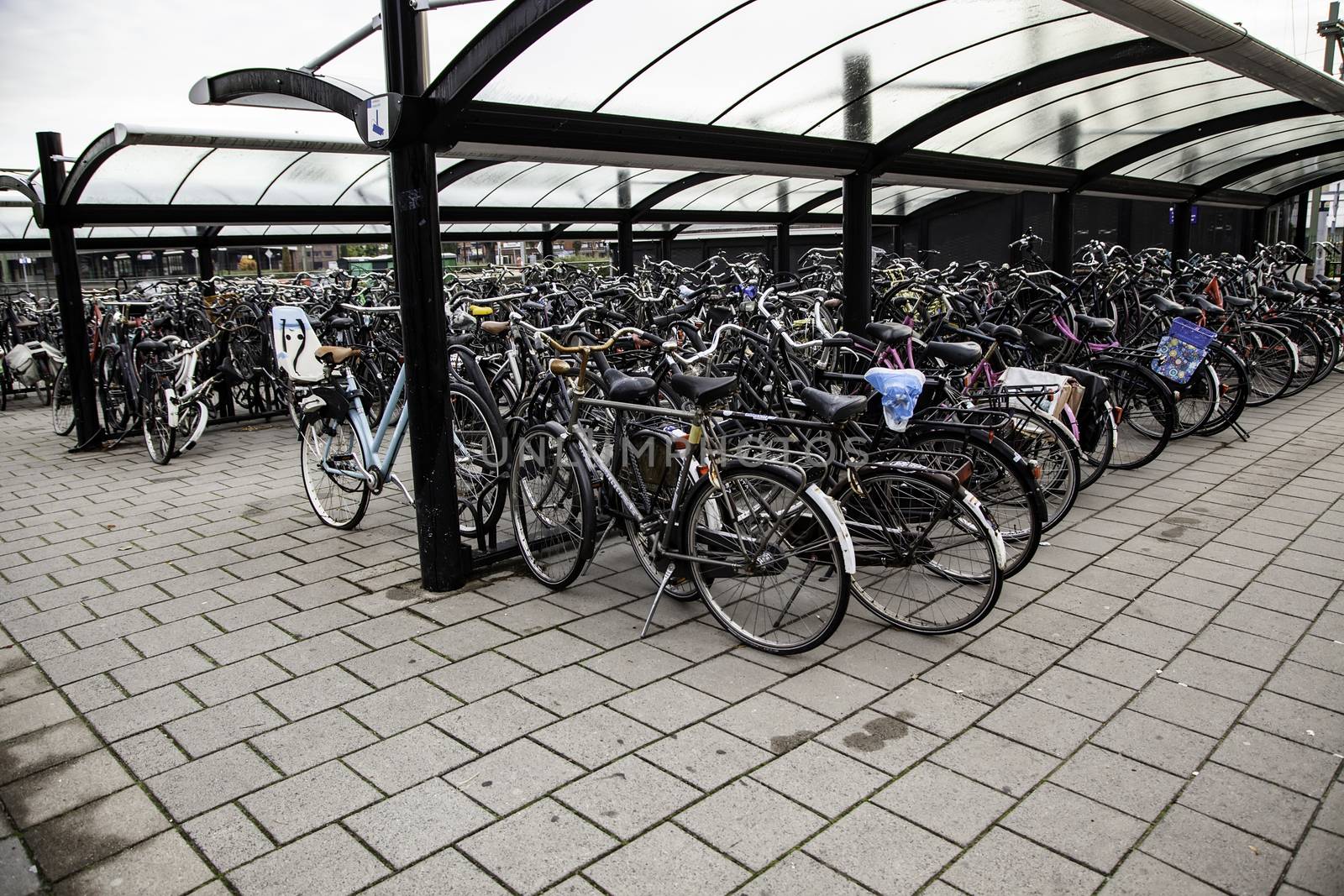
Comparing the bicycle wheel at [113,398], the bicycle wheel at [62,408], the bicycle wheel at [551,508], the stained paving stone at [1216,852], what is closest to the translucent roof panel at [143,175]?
the bicycle wheel at [113,398]

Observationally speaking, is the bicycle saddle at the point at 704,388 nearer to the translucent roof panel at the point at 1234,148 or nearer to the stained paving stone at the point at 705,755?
the stained paving stone at the point at 705,755

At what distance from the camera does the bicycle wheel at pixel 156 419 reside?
6.74m

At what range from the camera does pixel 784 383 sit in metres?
5.33

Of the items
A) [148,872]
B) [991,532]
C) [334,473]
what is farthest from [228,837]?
[334,473]

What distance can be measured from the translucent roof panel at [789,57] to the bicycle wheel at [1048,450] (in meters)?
2.30

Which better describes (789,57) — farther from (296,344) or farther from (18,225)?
(18,225)

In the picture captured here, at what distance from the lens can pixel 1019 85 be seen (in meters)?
6.09

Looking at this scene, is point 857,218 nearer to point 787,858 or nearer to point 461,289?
point 461,289

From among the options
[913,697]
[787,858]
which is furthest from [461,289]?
[787,858]

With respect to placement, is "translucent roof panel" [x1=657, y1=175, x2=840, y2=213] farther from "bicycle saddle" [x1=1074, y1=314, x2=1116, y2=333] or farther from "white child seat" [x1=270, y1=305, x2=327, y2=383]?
"white child seat" [x1=270, y1=305, x2=327, y2=383]

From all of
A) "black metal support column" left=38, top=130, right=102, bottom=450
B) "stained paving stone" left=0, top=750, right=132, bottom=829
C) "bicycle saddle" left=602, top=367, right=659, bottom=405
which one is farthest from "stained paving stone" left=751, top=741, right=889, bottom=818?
"black metal support column" left=38, top=130, right=102, bottom=450

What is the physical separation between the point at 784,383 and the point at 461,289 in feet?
12.3

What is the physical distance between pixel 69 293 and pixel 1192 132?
→ 9727 millimetres

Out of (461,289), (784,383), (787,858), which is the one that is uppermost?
(461,289)
